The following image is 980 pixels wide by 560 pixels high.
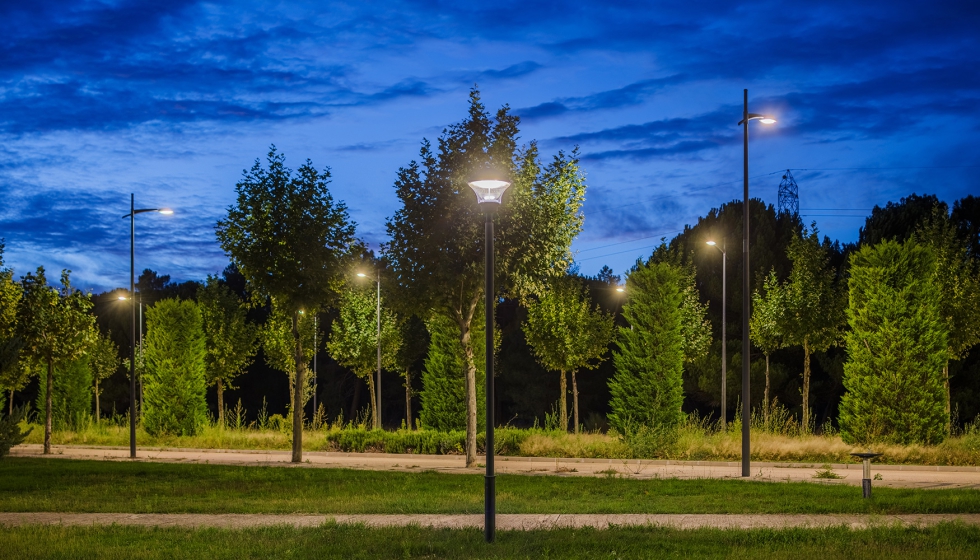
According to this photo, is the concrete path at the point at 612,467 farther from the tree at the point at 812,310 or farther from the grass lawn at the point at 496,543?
the tree at the point at 812,310

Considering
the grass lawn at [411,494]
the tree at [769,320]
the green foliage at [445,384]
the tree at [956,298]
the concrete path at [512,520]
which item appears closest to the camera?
the concrete path at [512,520]

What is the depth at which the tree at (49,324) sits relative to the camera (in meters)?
26.9

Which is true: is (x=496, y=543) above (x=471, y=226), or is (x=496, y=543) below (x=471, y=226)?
below

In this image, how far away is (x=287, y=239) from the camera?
2147cm

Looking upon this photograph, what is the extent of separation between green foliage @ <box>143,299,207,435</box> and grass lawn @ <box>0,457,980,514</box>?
13.1 metres

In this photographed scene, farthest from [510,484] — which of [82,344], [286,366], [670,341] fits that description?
[286,366]

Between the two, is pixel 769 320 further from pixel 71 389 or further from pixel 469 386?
pixel 71 389

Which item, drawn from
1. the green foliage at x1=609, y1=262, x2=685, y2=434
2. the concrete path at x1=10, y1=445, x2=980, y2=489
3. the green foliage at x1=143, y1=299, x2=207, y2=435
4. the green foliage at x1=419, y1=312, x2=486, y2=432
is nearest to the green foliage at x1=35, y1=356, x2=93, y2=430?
the green foliage at x1=143, y1=299, x2=207, y2=435

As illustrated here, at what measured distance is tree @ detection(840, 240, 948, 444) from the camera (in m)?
22.4

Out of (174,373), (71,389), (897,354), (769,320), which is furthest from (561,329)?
(71,389)

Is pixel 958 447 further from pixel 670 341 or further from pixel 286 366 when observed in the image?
pixel 286 366

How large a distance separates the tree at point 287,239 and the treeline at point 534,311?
0.05 metres

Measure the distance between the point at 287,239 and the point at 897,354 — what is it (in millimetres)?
16325

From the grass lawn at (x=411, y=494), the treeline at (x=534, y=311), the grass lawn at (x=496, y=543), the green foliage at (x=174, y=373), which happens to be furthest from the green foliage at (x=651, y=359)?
the green foliage at (x=174, y=373)
